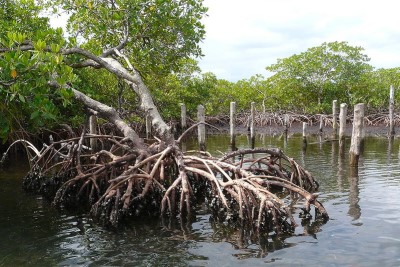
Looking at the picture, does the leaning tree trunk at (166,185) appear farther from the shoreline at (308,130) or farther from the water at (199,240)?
the shoreline at (308,130)

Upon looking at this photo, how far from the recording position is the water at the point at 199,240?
5.02 meters

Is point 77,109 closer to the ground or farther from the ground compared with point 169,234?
farther from the ground

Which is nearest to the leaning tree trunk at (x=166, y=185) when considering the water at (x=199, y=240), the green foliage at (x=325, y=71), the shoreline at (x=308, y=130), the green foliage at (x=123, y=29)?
the water at (x=199, y=240)

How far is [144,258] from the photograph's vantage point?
5.12 metres

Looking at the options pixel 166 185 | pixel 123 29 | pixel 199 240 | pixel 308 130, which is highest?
pixel 123 29

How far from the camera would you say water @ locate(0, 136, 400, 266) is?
502cm

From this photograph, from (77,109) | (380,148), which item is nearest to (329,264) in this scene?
(77,109)

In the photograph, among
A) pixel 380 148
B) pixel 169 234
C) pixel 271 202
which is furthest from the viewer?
pixel 380 148

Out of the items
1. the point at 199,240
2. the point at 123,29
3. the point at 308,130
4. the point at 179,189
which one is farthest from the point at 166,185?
the point at 308,130

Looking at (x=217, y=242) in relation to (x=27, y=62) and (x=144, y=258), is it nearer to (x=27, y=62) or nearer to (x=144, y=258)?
(x=144, y=258)

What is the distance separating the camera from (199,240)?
571cm

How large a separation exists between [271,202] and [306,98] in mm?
23254

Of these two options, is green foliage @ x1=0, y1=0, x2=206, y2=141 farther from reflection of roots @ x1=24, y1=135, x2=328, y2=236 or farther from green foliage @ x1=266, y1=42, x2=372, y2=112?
green foliage @ x1=266, y1=42, x2=372, y2=112

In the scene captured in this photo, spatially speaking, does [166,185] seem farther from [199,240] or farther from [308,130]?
[308,130]
